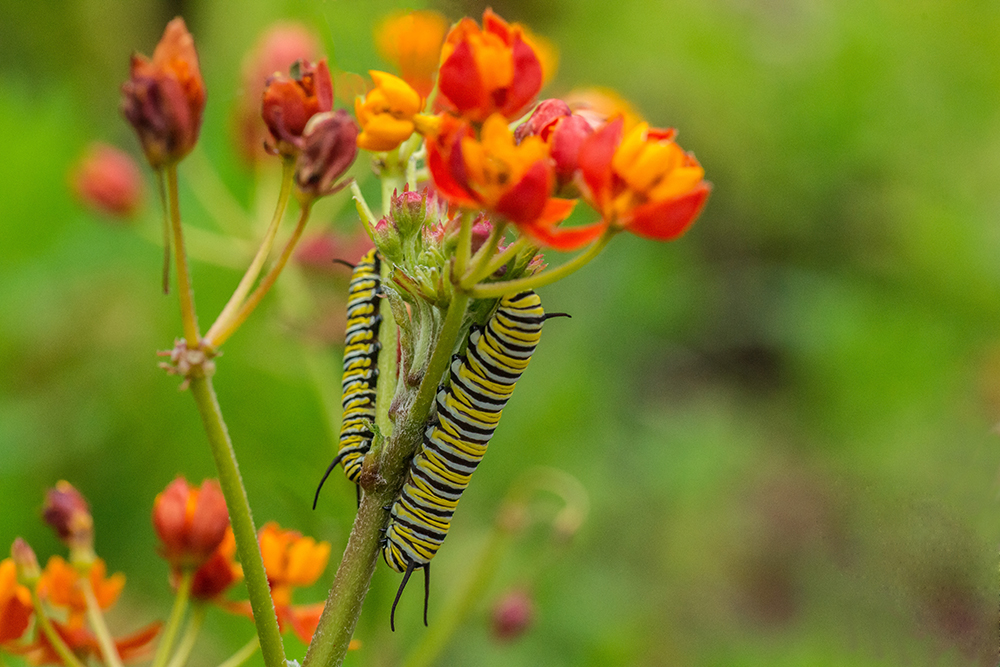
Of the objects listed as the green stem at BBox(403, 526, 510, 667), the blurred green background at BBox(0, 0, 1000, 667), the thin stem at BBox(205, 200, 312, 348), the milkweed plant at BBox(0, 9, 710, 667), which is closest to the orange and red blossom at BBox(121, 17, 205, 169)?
the milkweed plant at BBox(0, 9, 710, 667)

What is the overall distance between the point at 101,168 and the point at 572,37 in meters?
3.82

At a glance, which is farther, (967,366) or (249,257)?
(967,366)

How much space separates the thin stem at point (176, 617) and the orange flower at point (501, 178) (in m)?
0.53

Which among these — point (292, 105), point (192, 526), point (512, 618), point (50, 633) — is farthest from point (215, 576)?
point (512, 618)

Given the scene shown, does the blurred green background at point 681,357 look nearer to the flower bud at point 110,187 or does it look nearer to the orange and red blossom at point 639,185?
the flower bud at point 110,187

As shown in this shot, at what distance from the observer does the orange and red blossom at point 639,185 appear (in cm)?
71

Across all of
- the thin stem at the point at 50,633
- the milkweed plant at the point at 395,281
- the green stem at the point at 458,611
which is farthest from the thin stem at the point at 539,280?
the green stem at the point at 458,611

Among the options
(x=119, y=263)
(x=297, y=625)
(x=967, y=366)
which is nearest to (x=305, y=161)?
(x=297, y=625)

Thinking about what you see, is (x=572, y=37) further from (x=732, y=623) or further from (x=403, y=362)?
(x=403, y=362)

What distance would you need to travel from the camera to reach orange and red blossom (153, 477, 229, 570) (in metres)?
0.98

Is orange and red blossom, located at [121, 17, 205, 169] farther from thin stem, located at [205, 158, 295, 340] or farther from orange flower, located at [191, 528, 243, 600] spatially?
orange flower, located at [191, 528, 243, 600]

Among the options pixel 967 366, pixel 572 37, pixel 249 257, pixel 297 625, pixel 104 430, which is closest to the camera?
pixel 297 625

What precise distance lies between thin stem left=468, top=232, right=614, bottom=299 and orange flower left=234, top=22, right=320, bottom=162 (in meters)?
1.10

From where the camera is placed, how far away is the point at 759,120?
16.9 feet
